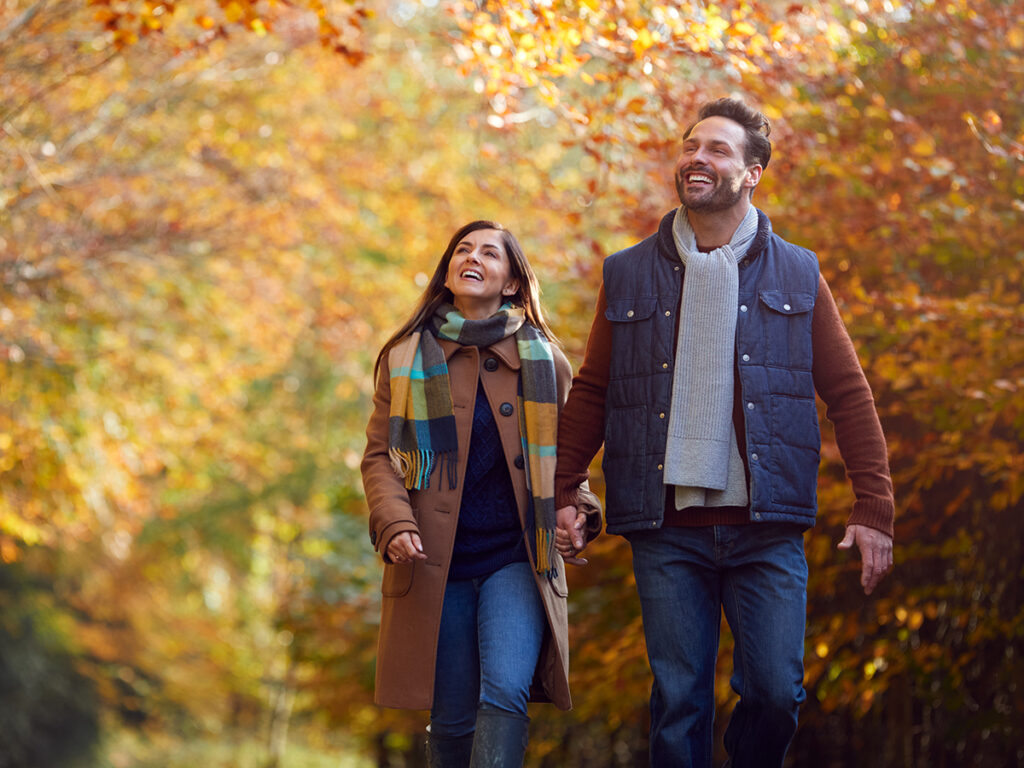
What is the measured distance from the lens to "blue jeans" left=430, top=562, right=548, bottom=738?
384 centimetres

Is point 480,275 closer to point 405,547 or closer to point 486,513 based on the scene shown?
point 486,513

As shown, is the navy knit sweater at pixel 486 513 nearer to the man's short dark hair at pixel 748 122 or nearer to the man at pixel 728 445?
the man at pixel 728 445

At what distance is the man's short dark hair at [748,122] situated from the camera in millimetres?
3832

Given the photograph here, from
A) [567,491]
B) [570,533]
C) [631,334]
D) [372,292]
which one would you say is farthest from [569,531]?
[372,292]

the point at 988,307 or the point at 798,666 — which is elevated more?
the point at 988,307

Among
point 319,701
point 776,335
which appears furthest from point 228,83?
point 776,335

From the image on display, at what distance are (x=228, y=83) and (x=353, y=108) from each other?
4.01m

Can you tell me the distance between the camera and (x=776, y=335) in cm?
366

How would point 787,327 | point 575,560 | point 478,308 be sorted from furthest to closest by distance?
1. point 478,308
2. point 575,560
3. point 787,327

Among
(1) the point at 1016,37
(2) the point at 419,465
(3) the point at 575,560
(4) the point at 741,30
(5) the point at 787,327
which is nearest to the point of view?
(5) the point at 787,327

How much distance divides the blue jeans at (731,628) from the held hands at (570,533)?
271 mm

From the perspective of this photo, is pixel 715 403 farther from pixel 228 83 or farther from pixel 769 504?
pixel 228 83

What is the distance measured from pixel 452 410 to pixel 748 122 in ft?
4.48

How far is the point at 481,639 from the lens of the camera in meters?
3.90
